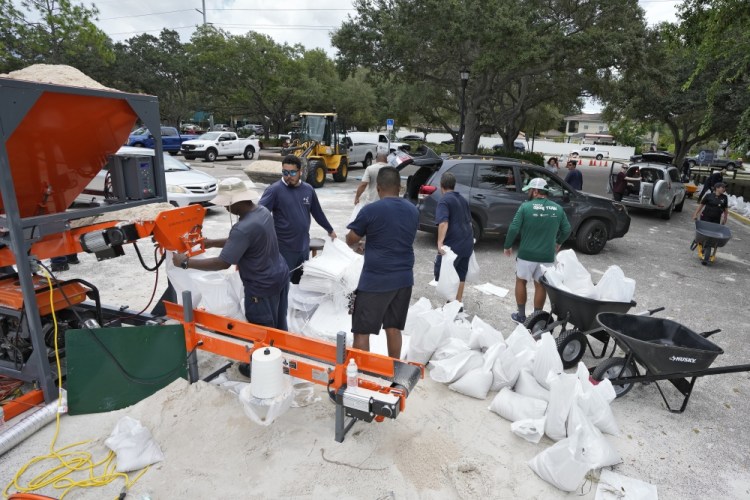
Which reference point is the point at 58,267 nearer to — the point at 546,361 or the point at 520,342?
the point at 520,342

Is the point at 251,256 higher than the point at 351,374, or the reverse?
the point at 251,256

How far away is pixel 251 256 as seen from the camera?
335cm

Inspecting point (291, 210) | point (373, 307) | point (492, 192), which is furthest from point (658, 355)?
point (492, 192)

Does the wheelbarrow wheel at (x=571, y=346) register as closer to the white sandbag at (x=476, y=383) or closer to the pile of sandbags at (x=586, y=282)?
the pile of sandbags at (x=586, y=282)

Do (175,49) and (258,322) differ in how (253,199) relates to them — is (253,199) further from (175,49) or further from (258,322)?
(175,49)

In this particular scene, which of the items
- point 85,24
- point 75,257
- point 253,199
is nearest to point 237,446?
point 253,199

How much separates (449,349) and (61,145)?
11.1 ft

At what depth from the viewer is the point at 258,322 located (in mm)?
3568

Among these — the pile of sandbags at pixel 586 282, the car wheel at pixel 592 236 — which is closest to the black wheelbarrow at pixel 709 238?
the car wheel at pixel 592 236

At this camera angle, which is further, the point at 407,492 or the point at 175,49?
the point at 175,49

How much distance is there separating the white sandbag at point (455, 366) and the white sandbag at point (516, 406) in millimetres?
352

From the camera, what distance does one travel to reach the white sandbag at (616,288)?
427 centimetres

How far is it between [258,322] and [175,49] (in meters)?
47.3

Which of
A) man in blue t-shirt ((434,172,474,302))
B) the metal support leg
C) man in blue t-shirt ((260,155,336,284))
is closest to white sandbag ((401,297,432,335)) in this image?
man in blue t-shirt ((434,172,474,302))
